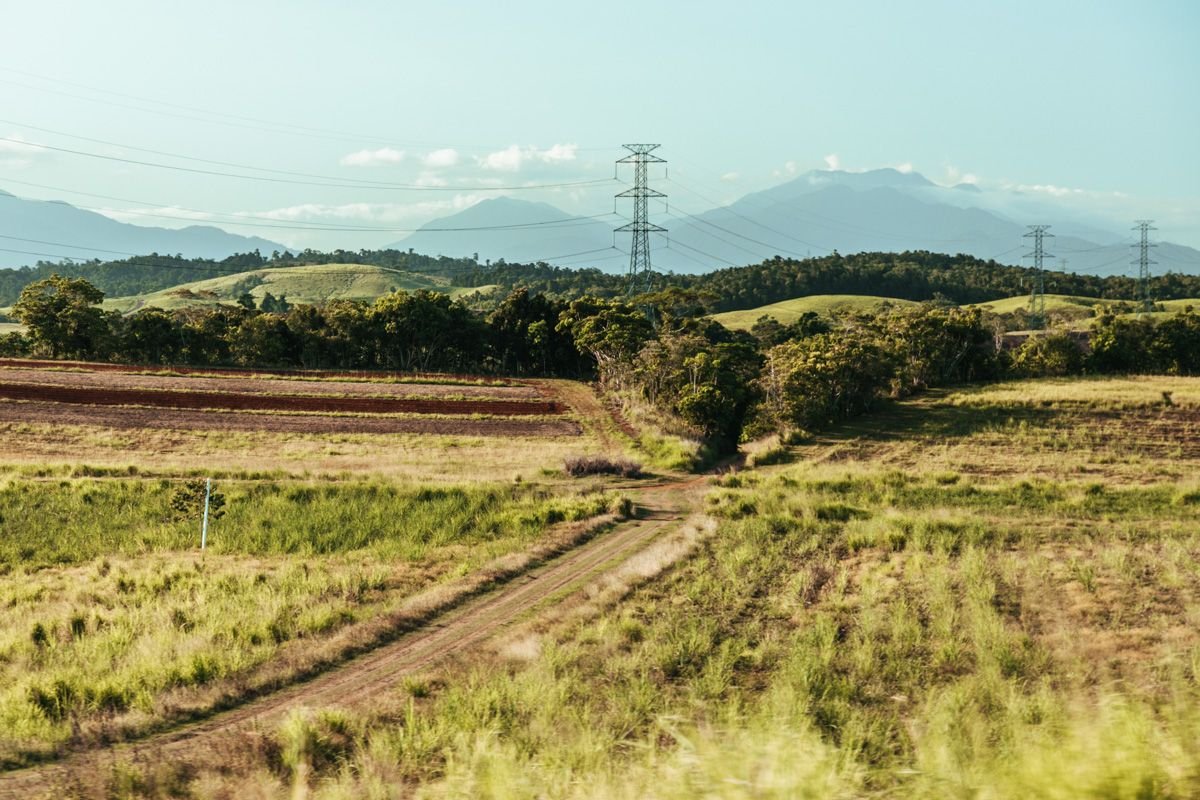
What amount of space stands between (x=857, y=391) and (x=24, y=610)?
49.4 m

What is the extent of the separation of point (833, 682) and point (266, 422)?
145 ft

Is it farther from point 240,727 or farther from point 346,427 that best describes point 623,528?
point 346,427

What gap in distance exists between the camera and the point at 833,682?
440 inches

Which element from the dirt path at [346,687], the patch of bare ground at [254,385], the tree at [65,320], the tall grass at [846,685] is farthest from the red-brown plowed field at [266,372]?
the dirt path at [346,687]

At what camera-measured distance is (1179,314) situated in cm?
7962

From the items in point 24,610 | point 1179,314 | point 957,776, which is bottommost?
point 24,610

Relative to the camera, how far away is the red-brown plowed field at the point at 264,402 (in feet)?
170

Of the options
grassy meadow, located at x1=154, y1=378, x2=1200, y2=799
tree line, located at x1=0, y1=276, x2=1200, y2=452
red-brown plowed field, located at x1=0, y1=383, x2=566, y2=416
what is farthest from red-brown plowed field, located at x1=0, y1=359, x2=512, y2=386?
grassy meadow, located at x1=154, y1=378, x2=1200, y2=799

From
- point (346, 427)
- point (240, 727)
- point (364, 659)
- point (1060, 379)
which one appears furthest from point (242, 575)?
point (1060, 379)

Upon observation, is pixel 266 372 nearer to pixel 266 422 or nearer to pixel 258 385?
pixel 258 385

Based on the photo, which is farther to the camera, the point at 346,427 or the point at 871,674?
the point at 346,427

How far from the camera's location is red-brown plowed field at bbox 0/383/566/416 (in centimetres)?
5172

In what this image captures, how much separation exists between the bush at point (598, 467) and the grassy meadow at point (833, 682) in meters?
8.21

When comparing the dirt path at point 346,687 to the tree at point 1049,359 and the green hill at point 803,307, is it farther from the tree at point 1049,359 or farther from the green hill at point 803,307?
the green hill at point 803,307
